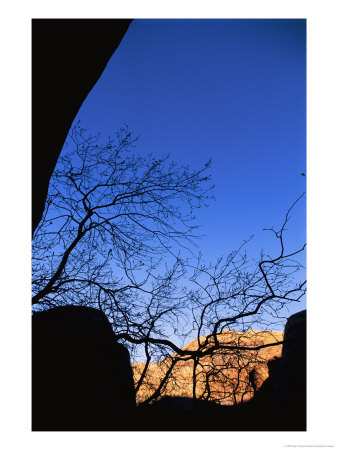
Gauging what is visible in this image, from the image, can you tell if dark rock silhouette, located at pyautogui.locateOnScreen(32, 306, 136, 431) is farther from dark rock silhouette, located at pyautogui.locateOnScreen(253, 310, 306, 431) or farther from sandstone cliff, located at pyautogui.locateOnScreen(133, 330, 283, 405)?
dark rock silhouette, located at pyautogui.locateOnScreen(253, 310, 306, 431)

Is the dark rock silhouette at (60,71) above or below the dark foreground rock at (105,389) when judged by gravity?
above

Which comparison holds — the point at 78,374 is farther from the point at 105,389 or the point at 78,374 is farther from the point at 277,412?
the point at 277,412

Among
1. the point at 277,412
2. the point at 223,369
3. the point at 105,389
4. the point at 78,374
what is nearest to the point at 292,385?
the point at 277,412

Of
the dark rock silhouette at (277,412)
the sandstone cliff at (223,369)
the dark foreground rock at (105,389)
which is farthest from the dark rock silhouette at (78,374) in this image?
the sandstone cliff at (223,369)

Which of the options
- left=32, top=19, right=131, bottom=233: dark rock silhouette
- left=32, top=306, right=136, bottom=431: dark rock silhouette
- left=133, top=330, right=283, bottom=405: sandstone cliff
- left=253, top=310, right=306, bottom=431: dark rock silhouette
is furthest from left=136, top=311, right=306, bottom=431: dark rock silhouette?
left=32, top=19, right=131, bottom=233: dark rock silhouette

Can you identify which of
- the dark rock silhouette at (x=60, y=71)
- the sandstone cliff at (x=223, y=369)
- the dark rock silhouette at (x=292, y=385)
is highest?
the dark rock silhouette at (x=60, y=71)

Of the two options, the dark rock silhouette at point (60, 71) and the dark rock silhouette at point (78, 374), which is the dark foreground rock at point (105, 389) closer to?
the dark rock silhouette at point (78, 374)

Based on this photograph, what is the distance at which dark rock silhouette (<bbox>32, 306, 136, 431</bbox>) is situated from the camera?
8.70 feet

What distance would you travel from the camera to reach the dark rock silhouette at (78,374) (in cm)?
265

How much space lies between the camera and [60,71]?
2.75 m

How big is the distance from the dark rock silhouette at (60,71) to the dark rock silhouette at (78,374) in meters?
1.67
